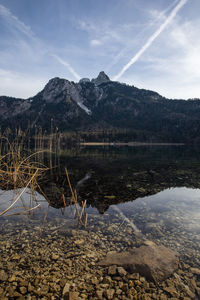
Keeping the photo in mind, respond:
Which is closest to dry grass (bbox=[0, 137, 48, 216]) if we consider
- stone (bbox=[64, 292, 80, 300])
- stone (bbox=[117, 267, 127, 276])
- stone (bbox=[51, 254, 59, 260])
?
stone (bbox=[51, 254, 59, 260])

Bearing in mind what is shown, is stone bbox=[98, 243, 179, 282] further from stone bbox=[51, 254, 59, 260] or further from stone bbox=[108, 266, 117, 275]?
stone bbox=[51, 254, 59, 260]

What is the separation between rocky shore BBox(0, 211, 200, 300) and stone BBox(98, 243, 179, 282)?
0.48ft

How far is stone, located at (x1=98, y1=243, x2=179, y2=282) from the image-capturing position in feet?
17.1

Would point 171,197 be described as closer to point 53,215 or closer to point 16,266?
point 53,215

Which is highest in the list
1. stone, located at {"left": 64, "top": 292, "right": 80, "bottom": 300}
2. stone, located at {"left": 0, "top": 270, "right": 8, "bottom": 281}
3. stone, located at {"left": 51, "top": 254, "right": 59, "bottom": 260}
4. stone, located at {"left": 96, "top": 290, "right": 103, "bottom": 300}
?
stone, located at {"left": 64, "top": 292, "right": 80, "bottom": 300}

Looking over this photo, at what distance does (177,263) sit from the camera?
575 cm

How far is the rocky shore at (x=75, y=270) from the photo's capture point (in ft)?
14.9

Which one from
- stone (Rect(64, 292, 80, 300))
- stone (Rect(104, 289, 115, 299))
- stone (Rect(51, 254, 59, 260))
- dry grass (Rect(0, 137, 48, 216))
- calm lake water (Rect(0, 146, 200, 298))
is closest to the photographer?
stone (Rect(64, 292, 80, 300))

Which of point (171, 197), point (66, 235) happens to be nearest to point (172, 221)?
point (171, 197)

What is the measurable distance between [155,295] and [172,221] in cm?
513

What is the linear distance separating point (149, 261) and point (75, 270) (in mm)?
2469

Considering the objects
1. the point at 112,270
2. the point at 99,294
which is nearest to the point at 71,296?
the point at 99,294

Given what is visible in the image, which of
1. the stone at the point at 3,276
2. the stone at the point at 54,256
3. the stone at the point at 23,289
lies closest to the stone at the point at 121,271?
the stone at the point at 54,256

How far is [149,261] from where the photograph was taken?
5609mm
